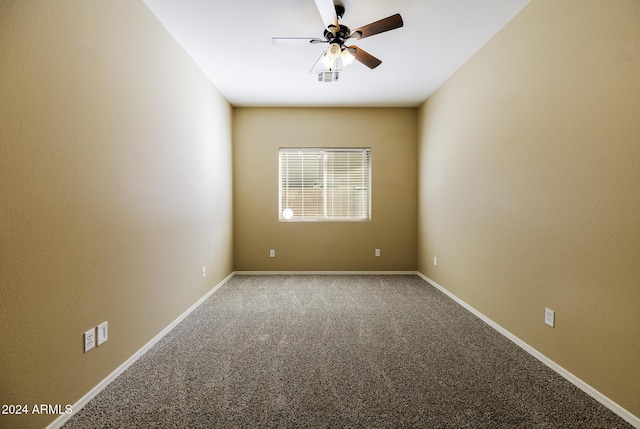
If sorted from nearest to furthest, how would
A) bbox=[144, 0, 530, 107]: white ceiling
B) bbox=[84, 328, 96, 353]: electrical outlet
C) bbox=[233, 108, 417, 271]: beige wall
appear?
bbox=[84, 328, 96, 353]: electrical outlet
bbox=[144, 0, 530, 107]: white ceiling
bbox=[233, 108, 417, 271]: beige wall

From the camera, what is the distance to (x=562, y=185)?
1910 millimetres

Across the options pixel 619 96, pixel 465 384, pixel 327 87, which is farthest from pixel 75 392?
pixel 327 87

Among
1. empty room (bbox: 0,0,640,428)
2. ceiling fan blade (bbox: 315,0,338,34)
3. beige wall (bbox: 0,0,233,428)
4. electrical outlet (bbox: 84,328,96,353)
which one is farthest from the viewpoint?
ceiling fan blade (bbox: 315,0,338,34)

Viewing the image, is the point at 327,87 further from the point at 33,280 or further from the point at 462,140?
the point at 33,280

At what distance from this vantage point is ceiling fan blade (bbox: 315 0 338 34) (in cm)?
194

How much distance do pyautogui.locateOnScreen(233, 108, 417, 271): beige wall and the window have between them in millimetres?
131

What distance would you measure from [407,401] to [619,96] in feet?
6.75

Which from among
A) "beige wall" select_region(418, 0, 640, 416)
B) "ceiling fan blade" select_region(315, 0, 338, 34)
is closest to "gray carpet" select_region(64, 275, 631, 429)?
"beige wall" select_region(418, 0, 640, 416)

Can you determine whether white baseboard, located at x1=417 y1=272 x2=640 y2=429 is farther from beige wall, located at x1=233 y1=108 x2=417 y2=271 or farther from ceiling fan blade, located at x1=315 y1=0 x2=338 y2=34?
ceiling fan blade, located at x1=315 y1=0 x2=338 y2=34

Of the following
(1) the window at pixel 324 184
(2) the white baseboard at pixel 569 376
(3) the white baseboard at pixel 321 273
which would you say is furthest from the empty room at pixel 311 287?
(1) the window at pixel 324 184

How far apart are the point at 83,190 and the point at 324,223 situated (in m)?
3.39

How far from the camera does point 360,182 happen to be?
4.76 m

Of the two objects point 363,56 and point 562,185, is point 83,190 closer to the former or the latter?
point 363,56

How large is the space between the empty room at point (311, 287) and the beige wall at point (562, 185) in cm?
1
